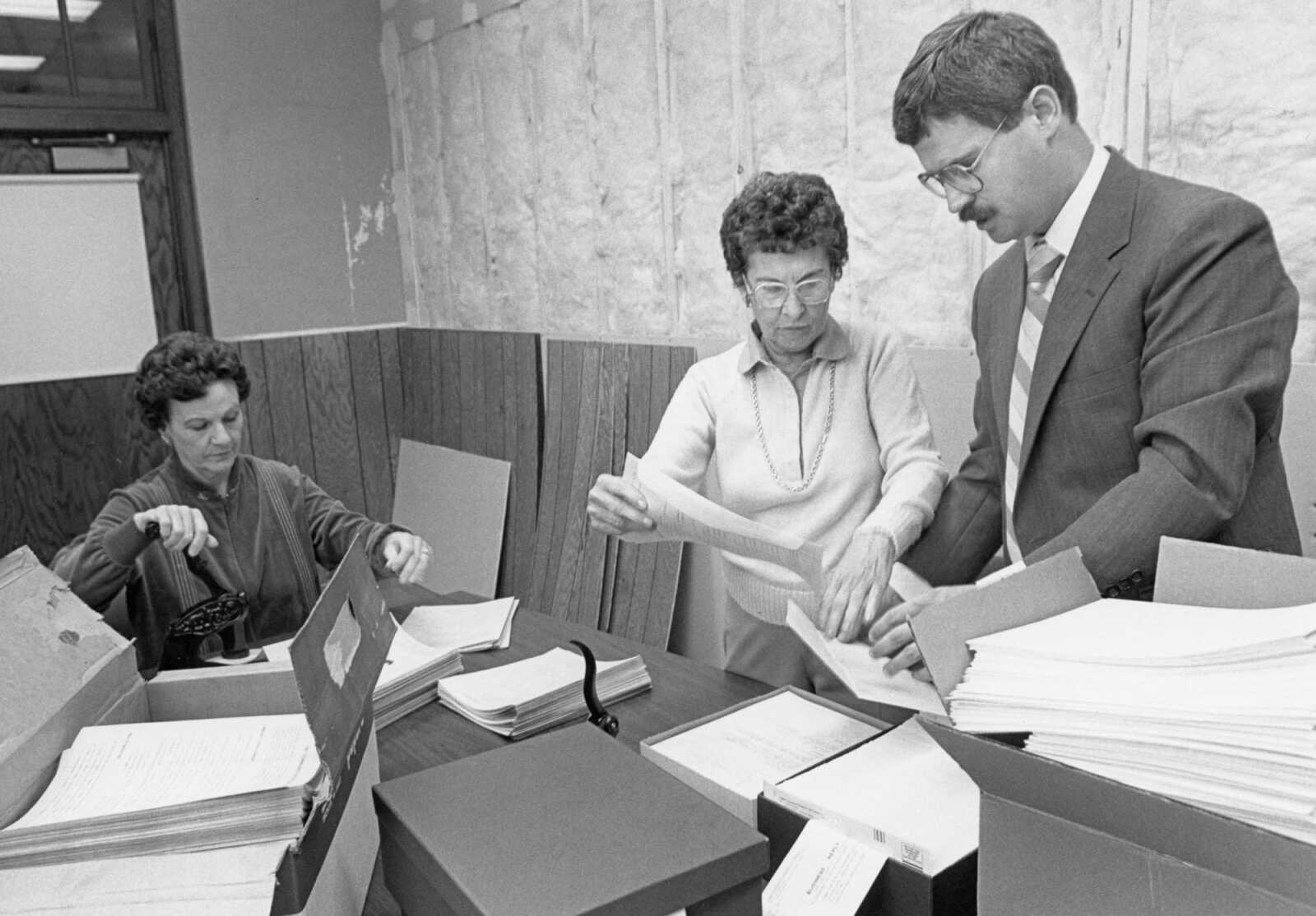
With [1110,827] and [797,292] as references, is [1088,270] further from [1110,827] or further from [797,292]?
[1110,827]

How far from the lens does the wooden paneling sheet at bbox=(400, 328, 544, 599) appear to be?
3.96 meters

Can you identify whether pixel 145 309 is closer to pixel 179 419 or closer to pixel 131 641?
pixel 179 419

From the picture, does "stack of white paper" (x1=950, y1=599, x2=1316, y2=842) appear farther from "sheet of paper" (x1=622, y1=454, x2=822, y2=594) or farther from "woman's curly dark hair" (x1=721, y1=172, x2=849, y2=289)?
"woman's curly dark hair" (x1=721, y1=172, x2=849, y2=289)

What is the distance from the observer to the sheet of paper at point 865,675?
3.41 feet

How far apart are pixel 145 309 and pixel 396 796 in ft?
12.8

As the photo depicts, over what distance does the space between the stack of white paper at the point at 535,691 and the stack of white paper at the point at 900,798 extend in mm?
542

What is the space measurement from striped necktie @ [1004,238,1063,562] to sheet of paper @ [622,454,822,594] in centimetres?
34

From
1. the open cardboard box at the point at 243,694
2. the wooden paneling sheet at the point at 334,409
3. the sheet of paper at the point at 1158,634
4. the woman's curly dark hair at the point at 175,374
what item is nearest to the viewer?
the sheet of paper at the point at 1158,634

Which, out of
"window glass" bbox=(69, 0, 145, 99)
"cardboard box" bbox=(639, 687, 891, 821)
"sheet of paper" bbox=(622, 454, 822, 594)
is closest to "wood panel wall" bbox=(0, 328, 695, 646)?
"window glass" bbox=(69, 0, 145, 99)

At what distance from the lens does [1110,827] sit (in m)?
0.72

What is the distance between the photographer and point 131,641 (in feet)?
4.11


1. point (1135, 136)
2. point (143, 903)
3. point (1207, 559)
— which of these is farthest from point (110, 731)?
point (1135, 136)

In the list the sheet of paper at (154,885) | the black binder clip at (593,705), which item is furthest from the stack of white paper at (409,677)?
the sheet of paper at (154,885)

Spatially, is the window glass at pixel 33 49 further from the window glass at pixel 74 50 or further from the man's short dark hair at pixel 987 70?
the man's short dark hair at pixel 987 70
